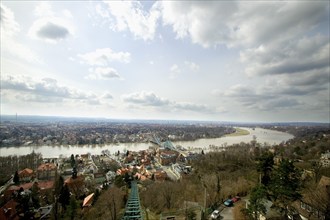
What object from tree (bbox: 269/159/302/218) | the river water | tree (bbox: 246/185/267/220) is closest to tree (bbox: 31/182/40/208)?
tree (bbox: 246/185/267/220)

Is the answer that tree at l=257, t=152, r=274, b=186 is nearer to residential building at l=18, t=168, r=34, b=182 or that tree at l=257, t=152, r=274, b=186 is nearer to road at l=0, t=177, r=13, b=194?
road at l=0, t=177, r=13, b=194

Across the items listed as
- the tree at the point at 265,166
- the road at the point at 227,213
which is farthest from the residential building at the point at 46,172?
the tree at the point at 265,166

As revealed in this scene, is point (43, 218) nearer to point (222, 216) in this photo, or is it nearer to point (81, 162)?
point (222, 216)

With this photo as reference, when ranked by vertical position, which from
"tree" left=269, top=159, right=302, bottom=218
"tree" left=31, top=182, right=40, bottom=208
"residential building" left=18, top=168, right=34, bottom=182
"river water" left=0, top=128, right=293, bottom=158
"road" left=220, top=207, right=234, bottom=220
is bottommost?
"river water" left=0, top=128, right=293, bottom=158

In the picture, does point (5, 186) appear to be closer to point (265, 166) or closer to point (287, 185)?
point (265, 166)

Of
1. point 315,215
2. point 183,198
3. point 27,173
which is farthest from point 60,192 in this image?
point 315,215

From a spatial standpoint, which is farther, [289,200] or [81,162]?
[81,162]

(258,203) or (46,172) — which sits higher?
(258,203)

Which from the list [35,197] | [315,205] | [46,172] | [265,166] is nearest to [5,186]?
[46,172]

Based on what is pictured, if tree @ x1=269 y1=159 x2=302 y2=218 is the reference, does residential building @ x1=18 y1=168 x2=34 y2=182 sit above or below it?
below

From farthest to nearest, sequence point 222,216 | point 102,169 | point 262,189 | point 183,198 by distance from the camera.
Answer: point 102,169
point 183,198
point 222,216
point 262,189

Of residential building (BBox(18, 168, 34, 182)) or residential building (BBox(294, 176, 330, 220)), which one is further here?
residential building (BBox(18, 168, 34, 182))
